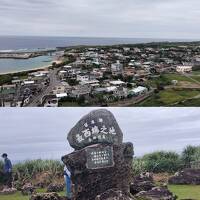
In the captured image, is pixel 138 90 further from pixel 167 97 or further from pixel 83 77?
pixel 83 77

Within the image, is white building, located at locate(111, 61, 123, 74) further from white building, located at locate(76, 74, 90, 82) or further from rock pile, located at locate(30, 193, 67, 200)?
rock pile, located at locate(30, 193, 67, 200)

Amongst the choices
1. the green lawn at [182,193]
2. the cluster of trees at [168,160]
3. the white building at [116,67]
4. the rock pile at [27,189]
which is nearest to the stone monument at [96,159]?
the green lawn at [182,193]

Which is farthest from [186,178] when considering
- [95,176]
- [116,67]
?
[116,67]

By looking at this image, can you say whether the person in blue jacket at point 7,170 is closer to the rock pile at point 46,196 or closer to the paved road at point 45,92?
the paved road at point 45,92

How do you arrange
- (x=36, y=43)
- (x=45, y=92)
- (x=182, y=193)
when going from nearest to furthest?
(x=182, y=193) → (x=45, y=92) → (x=36, y=43)

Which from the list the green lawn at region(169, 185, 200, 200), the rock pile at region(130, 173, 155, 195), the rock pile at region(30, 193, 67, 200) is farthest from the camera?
the rock pile at region(130, 173, 155, 195)

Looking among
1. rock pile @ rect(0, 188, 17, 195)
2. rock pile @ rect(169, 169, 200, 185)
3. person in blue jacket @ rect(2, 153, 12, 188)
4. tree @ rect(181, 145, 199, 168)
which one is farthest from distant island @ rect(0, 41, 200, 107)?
rock pile @ rect(0, 188, 17, 195)

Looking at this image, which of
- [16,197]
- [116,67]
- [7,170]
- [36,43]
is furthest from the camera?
[36,43]
